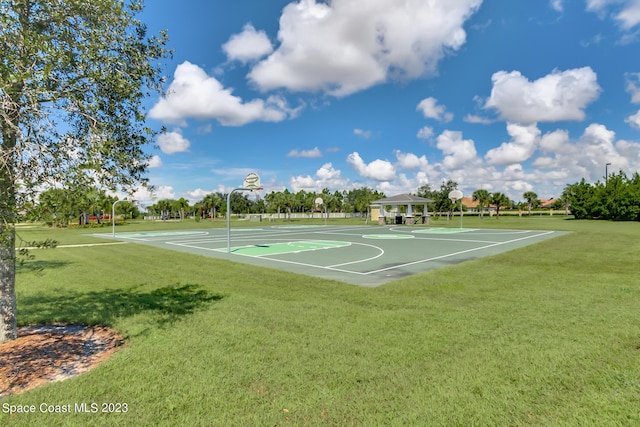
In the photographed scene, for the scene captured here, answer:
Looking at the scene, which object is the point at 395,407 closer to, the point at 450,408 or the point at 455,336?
the point at 450,408

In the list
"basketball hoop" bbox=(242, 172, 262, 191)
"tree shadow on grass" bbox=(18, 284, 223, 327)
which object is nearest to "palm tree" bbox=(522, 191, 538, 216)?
"basketball hoop" bbox=(242, 172, 262, 191)

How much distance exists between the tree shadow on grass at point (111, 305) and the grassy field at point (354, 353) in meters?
0.04

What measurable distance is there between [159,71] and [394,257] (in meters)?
11.3

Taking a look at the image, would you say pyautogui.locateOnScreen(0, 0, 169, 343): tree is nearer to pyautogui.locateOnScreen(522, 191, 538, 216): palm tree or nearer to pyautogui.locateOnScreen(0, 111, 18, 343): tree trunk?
pyautogui.locateOnScreen(0, 111, 18, 343): tree trunk

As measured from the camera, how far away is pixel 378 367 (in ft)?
13.0

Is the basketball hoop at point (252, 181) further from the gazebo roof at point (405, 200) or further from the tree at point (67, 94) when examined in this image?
the gazebo roof at point (405, 200)

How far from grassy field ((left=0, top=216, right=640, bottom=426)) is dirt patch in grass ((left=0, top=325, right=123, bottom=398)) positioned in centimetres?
26

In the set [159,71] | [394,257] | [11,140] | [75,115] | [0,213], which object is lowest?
[394,257]

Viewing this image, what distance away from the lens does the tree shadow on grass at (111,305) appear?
5.76m

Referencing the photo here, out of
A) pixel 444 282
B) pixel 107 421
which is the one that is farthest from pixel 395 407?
pixel 444 282

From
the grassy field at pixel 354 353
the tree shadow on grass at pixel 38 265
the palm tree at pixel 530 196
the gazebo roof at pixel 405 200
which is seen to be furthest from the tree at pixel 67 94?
the palm tree at pixel 530 196

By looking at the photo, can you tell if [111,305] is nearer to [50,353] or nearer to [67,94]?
[50,353]

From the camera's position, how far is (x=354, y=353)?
4.35 metres

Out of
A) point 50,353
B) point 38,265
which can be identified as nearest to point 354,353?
point 50,353
